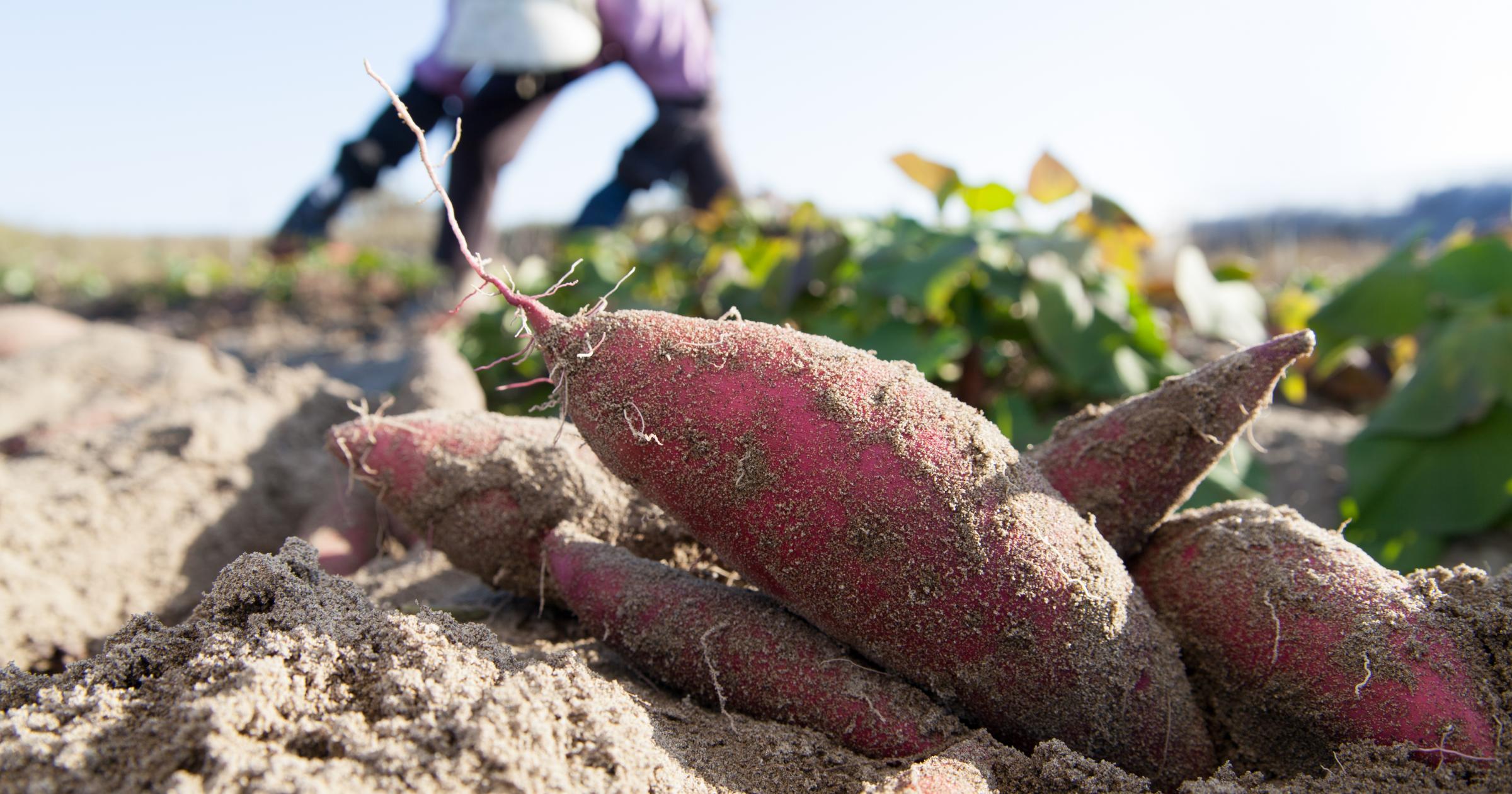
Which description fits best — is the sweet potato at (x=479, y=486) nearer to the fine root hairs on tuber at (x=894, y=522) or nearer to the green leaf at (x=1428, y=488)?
the fine root hairs on tuber at (x=894, y=522)

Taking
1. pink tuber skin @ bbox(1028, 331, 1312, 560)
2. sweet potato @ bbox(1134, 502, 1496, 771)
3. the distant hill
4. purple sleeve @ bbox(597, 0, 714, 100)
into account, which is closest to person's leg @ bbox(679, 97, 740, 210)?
purple sleeve @ bbox(597, 0, 714, 100)

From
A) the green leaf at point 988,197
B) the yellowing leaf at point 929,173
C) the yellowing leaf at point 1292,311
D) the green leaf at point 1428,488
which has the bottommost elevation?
the yellowing leaf at point 1292,311

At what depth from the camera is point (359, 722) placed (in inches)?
31.9

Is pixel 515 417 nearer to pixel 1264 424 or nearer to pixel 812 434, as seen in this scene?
pixel 812 434

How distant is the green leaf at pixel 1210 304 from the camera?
7.83 ft

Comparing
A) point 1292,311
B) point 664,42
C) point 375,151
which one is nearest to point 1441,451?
point 1292,311

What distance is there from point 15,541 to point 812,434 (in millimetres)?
1863

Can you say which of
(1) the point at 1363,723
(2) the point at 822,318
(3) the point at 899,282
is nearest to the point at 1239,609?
(1) the point at 1363,723

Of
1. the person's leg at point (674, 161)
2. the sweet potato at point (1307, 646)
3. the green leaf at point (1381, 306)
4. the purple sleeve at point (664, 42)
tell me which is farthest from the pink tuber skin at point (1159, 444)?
the person's leg at point (674, 161)

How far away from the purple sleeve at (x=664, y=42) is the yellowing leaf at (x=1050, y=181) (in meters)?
3.18

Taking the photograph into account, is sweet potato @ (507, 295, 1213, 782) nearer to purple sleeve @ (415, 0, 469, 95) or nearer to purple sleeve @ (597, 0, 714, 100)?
purple sleeve @ (597, 0, 714, 100)

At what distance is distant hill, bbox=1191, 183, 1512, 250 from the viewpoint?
1374 centimetres

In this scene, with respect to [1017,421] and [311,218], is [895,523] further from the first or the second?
[311,218]

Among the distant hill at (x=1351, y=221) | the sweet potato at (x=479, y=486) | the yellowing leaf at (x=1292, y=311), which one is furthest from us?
the distant hill at (x=1351, y=221)
